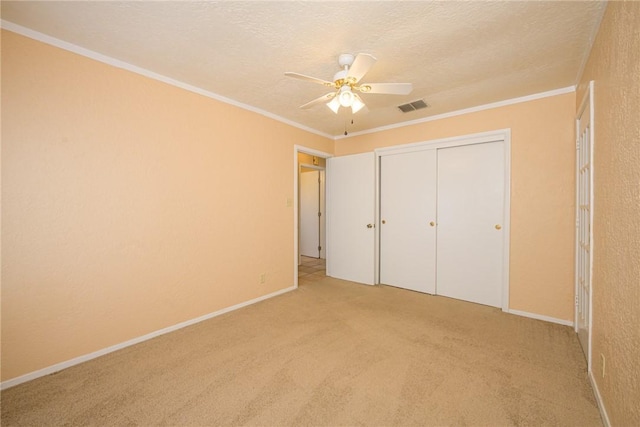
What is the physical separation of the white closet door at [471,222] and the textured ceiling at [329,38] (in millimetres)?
897

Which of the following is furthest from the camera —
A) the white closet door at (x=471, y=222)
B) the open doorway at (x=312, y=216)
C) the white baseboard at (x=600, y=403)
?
the open doorway at (x=312, y=216)

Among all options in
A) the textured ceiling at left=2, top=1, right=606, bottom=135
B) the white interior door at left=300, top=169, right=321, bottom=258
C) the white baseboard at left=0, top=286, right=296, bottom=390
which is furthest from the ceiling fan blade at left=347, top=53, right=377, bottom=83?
the white interior door at left=300, top=169, right=321, bottom=258

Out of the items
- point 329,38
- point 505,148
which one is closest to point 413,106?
point 505,148

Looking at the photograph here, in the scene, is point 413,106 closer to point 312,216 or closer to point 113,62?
point 113,62

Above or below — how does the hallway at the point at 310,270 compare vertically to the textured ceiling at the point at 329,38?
below

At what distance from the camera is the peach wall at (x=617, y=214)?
1116mm

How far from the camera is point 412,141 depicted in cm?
374

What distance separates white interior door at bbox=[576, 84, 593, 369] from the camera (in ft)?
6.79

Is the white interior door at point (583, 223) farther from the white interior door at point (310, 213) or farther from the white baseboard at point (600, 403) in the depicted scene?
the white interior door at point (310, 213)

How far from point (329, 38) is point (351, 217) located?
2.75 metres

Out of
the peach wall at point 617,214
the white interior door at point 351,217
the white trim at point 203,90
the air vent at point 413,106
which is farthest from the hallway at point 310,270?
the peach wall at point 617,214

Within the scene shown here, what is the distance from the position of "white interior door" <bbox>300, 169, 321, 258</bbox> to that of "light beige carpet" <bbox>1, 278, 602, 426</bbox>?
141 inches

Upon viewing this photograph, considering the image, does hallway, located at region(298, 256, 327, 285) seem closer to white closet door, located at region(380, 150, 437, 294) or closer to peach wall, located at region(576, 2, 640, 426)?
white closet door, located at region(380, 150, 437, 294)

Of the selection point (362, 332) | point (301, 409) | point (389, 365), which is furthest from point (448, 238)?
point (301, 409)
